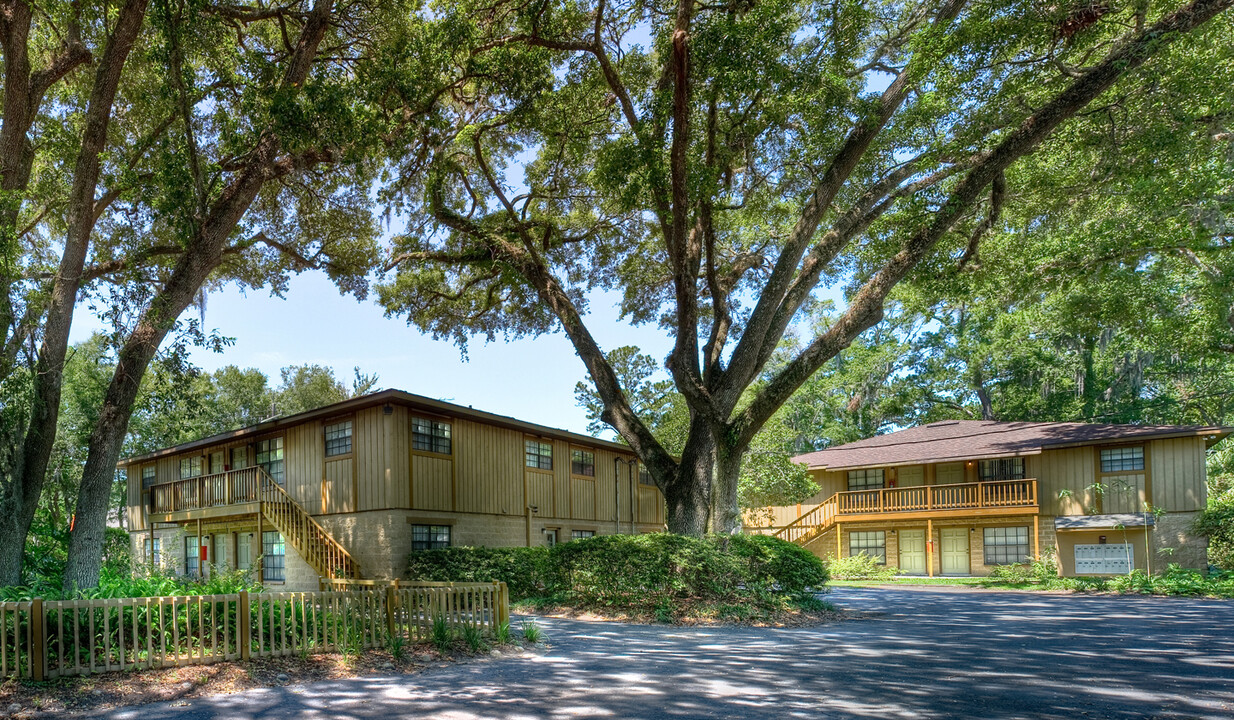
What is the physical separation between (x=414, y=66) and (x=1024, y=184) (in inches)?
516

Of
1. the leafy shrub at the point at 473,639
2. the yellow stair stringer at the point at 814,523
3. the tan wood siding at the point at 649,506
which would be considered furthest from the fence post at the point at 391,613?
the yellow stair stringer at the point at 814,523

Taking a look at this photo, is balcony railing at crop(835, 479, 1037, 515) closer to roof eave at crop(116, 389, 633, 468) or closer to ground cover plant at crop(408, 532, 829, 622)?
roof eave at crop(116, 389, 633, 468)

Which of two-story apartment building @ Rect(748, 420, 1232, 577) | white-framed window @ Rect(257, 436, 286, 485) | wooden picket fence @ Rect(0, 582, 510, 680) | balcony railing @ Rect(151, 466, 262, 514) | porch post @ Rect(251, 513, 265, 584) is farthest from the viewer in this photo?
two-story apartment building @ Rect(748, 420, 1232, 577)

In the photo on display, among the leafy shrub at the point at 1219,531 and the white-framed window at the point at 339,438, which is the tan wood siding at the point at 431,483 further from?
the leafy shrub at the point at 1219,531

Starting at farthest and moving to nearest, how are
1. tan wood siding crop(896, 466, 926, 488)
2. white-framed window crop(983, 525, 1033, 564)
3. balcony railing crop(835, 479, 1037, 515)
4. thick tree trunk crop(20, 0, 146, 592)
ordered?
tan wood siding crop(896, 466, 926, 488)
white-framed window crop(983, 525, 1033, 564)
balcony railing crop(835, 479, 1037, 515)
thick tree trunk crop(20, 0, 146, 592)

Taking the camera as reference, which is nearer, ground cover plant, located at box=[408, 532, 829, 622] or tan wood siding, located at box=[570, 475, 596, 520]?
A: ground cover plant, located at box=[408, 532, 829, 622]

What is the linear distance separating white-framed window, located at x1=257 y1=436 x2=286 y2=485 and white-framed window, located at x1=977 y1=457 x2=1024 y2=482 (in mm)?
21810

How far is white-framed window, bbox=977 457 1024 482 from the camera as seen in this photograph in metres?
26.0

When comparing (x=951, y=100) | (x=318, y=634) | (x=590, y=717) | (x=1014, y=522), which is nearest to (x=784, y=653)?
(x=590, y=717)

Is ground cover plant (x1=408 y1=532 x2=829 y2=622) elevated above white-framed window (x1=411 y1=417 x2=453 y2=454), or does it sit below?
below

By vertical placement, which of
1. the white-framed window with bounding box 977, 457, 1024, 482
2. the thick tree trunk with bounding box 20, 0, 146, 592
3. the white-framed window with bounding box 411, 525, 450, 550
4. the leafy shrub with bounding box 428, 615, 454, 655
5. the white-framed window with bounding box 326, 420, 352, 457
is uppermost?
the thick tree trunk with bounding box 20, 0, 146, 592

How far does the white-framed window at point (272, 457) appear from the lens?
2123 cm

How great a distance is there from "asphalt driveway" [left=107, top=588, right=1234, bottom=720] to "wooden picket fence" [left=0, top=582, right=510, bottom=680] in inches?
44.4

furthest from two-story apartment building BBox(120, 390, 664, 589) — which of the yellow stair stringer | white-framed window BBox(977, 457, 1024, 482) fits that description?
white-framed window BBox(977, 457, 1024, 482)
